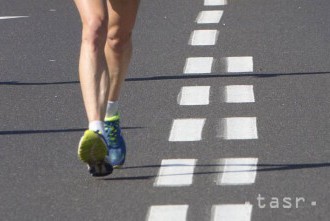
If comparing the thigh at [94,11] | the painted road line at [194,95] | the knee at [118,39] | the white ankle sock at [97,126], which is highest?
the thigh at [94,11]

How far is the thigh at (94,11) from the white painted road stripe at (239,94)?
Answer: 125 inches

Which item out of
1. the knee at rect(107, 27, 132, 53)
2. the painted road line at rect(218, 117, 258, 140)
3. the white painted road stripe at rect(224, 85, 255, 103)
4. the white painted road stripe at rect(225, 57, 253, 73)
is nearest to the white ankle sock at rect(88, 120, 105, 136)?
the knee at rect(107, 27, 132, 53)

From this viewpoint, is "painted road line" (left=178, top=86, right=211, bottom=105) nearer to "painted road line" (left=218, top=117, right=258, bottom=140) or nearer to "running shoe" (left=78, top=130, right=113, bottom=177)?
"painted road line" (left=218, top=117, right=258, bottom=140)

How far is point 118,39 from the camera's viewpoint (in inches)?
336

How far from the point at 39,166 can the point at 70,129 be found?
4.42 feet

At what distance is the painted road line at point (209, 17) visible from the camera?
1641 centimetres

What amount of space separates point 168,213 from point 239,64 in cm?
618

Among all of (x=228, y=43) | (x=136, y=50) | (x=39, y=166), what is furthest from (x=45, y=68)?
(x=39, y=166)

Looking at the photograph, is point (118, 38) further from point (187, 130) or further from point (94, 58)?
point (187, 130)

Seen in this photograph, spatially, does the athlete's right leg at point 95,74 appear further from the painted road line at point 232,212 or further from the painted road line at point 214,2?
the painted road line at point 214,2

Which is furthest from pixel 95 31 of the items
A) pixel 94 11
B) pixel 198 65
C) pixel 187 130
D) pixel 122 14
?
pixel 198 65

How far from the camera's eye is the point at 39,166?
8641 mm

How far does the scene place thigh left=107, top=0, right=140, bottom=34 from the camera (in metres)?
8.40

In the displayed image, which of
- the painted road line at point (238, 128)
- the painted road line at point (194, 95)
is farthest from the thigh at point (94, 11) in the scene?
the painted road line at point (194, 95)
